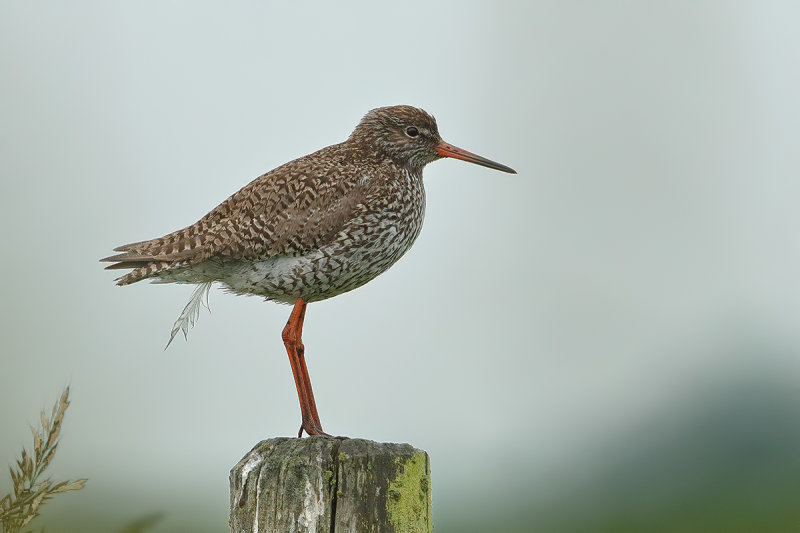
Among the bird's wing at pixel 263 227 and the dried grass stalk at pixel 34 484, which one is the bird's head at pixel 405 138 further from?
the dried grass stalk at pixel 34 484

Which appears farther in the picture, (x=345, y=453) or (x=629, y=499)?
(x=629, y=499)

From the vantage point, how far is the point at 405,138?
8.59m

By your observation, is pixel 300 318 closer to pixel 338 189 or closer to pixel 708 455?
pixel 338 189

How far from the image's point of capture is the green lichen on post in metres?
4.44

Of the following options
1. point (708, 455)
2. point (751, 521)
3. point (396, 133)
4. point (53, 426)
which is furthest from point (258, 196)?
point (708, 455)

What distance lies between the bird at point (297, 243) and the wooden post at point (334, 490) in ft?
8.17

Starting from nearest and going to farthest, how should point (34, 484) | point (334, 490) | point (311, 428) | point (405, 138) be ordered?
point (34, 484), point (334, 490), point (311, 428), point (405, 138)

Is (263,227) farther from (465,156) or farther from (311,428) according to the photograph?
(465,156)

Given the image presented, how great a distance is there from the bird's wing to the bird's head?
3.08 ft

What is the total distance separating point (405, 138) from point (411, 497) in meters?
4.61

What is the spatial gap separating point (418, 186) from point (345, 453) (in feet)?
13.4

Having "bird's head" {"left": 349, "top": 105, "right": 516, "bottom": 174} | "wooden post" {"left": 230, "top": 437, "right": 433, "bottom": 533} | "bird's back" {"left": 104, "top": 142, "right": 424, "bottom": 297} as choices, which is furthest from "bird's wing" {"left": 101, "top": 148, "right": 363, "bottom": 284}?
"wooden post" {"left": 230, "top": 437, "right": 433, "bottom": 533}

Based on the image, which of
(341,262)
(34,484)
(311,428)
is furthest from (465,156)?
(34,484)

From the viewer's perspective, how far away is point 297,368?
7.64 m
